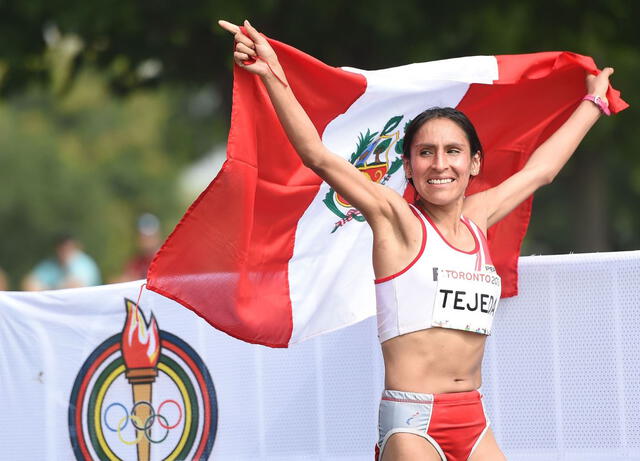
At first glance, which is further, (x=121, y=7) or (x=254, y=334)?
(x=121, y=7)

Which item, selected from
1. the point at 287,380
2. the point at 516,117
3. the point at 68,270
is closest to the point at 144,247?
the point at 68,270

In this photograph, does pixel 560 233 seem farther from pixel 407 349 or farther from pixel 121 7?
pixel 407 349

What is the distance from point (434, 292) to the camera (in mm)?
5352

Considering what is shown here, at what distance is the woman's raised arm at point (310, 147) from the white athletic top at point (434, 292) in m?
0.21

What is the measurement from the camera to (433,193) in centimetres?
550

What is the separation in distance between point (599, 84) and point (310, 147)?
6.44ft

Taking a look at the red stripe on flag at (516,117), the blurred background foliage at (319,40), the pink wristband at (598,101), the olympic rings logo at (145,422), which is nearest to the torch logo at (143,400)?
the olympic rings logo at (145,422)

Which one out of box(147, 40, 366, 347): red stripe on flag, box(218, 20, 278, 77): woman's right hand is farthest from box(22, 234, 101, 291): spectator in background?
box(218, 20, 278, 77): woman's right hand

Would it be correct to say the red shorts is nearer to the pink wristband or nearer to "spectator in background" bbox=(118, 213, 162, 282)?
the pink wristband

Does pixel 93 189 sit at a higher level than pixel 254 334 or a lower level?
higher

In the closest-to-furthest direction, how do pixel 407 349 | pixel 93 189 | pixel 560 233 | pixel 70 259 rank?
pixel 407 349 < pixel 70 259 < pixel 560 233 < pixel 93 189

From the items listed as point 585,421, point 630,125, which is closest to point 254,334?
point 585,421

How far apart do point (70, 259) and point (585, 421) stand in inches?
356

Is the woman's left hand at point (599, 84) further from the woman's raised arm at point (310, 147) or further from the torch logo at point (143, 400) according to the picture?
the torch logo at point (143, 400)
